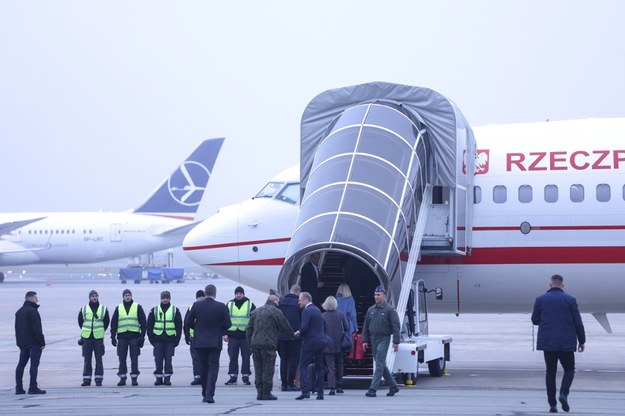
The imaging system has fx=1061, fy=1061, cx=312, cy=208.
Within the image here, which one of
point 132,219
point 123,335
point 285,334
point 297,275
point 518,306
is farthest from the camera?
point 132,219

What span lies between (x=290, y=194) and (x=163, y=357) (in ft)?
15.3

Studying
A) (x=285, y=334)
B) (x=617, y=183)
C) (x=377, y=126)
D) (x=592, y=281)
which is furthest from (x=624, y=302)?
(x=285, y=334)

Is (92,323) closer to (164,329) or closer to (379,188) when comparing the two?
(164,329)

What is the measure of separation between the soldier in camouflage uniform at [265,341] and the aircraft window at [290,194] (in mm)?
5445

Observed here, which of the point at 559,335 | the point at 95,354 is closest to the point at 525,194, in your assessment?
the point at 559,335

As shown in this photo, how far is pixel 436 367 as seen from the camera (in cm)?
2089

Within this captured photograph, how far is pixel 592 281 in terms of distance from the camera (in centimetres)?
2102

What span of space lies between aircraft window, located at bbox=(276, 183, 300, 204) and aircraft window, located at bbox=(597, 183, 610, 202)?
619 cm

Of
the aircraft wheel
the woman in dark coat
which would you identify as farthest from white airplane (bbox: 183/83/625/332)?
the woman in dark coat

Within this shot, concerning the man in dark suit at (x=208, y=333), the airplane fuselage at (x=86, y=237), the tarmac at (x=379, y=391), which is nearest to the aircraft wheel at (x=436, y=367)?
the tarmac at (x=379, y=391)

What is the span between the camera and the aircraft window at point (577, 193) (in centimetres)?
2095

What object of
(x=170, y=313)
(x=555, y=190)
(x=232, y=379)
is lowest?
(x=232, y=379)

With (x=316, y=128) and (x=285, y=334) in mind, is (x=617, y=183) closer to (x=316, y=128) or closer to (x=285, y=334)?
(x=316, y=128)

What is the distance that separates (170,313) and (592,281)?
8313mm
